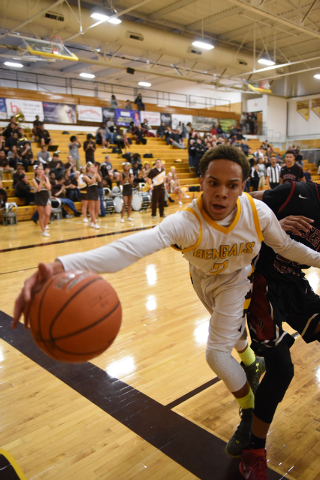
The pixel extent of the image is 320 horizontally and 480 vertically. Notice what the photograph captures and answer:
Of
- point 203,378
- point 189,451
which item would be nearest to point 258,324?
point 189,451

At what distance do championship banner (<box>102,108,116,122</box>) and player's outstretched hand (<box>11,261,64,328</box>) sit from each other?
1691 cm

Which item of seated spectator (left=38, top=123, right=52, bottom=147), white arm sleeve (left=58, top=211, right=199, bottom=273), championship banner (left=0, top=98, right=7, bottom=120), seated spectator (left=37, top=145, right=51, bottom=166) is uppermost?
championship banner (left=0, top=98, right=7, bottom=120)

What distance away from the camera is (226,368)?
183cm

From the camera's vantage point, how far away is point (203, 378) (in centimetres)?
267

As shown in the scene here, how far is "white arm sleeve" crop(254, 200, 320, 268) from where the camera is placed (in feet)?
5.92

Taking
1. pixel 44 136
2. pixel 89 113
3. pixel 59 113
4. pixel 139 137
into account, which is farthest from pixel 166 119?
pixel 44 136

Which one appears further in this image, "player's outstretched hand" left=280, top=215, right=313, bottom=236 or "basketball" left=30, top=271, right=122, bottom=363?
"player's outstretched hand" left=280, top=215, right=313, bottom=236

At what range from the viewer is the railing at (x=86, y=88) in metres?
20.6

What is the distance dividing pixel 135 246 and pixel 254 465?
3.79 feet

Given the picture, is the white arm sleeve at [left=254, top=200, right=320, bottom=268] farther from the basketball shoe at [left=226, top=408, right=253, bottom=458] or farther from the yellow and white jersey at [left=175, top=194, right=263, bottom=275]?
the basketball shoe at [left=226, top=408, right=253, bottom=458]

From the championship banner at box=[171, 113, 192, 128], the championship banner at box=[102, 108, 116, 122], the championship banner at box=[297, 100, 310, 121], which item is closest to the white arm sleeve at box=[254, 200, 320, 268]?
the championship banner at box=[102, 108, 116, 122]

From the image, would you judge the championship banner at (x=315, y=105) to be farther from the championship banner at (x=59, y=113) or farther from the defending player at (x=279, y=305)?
the defending player at (x=279, y=305)

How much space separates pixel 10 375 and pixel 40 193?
633cm

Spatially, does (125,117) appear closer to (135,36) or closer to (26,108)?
(135,36)
